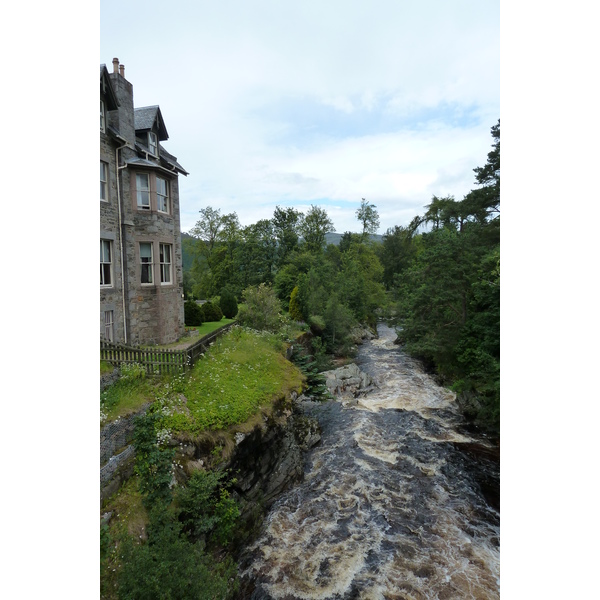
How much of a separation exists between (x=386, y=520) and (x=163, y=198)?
1679 centimetres

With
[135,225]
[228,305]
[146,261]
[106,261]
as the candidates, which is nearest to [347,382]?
[228,305]

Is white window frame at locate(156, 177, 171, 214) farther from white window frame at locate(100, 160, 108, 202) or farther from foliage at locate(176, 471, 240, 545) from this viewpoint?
foliage at locate(176, 471, 240, 545)

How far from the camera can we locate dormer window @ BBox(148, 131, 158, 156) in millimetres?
17725

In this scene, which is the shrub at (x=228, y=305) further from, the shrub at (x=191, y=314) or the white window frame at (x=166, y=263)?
the white window frame at (x=166, y=263)

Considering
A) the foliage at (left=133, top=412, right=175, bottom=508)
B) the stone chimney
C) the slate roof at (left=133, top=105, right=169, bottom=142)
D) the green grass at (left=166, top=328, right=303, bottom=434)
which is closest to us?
the foliage at (left=133, top=412, right=175, bottom=508)

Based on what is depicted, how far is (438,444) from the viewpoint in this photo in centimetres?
1661

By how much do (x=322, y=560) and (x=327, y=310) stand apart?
24119 millimetres

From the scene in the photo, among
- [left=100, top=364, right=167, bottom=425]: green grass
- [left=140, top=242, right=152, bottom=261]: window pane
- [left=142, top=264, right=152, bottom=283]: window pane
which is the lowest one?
[left=100, top=364, right=167, bottom=425]: green grass

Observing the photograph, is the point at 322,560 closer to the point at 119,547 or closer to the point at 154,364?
the point at 119,547

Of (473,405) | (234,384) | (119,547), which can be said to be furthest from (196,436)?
(473,405)

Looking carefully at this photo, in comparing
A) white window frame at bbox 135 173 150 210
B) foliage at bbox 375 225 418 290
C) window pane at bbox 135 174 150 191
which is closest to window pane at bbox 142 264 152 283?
white window frame at bbox 135 173 150 210

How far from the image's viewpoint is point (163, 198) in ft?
57.8

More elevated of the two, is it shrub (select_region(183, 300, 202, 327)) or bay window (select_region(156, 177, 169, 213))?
bay window (select_region(156, 177, 169, 213))

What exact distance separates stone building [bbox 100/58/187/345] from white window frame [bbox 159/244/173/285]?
48 mm
